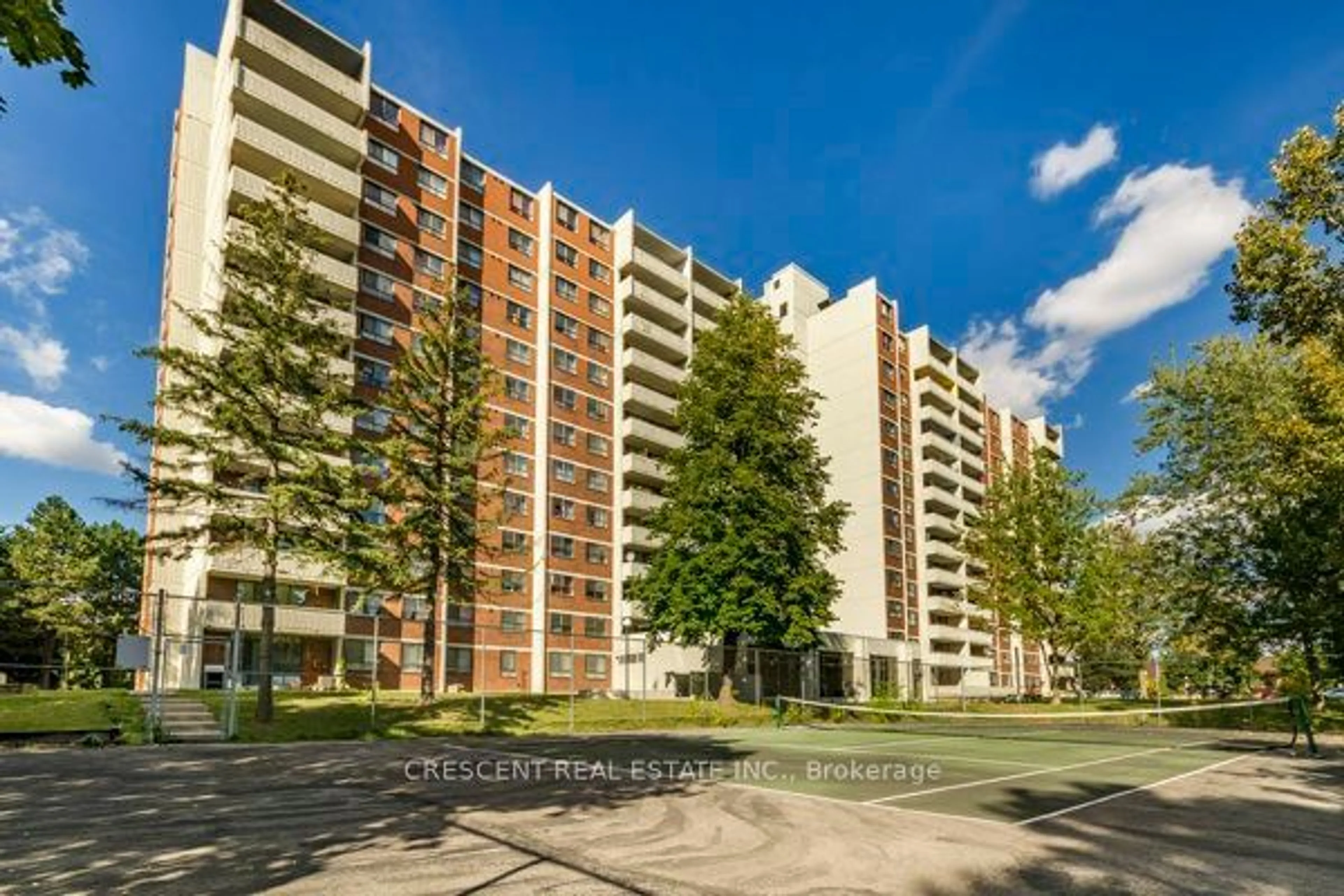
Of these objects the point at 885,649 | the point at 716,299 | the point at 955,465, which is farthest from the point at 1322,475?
the point at 955,465

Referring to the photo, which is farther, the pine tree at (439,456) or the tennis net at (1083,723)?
the pine tree at (439,456)

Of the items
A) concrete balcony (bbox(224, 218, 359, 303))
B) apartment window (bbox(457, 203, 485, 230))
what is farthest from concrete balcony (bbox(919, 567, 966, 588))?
concrete balcony (bbox(224, 218, 359, 303))

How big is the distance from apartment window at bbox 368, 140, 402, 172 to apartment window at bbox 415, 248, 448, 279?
5.69m

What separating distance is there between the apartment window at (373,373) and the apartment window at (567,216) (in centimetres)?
2114

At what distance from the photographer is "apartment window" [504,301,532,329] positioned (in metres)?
58.2

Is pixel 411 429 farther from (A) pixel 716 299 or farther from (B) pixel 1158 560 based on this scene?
(A) pixel 716 299

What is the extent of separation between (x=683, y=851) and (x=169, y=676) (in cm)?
4036

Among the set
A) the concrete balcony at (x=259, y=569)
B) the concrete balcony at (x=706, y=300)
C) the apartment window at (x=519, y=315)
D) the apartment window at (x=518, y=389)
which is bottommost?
the concrete balcony at (x=259, y=569)

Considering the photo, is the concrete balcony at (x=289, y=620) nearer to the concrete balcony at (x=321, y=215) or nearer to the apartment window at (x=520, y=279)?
the concrete balcony at (x=321, y=215)

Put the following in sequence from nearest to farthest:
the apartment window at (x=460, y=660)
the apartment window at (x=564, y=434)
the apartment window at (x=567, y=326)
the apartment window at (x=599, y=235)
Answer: the apartment window at (x=460, y=660)
the apartment window at (x=564, y=434)
the apartment window at (x=567, y=326)
the apartment window at (x=599, y=235)

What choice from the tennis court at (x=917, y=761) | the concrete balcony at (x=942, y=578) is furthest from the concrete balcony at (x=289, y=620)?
the concrete balcony at (x=942, y=578)

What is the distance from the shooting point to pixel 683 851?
328 inches

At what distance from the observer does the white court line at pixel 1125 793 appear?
10438 mm

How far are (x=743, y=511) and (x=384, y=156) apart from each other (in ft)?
115
